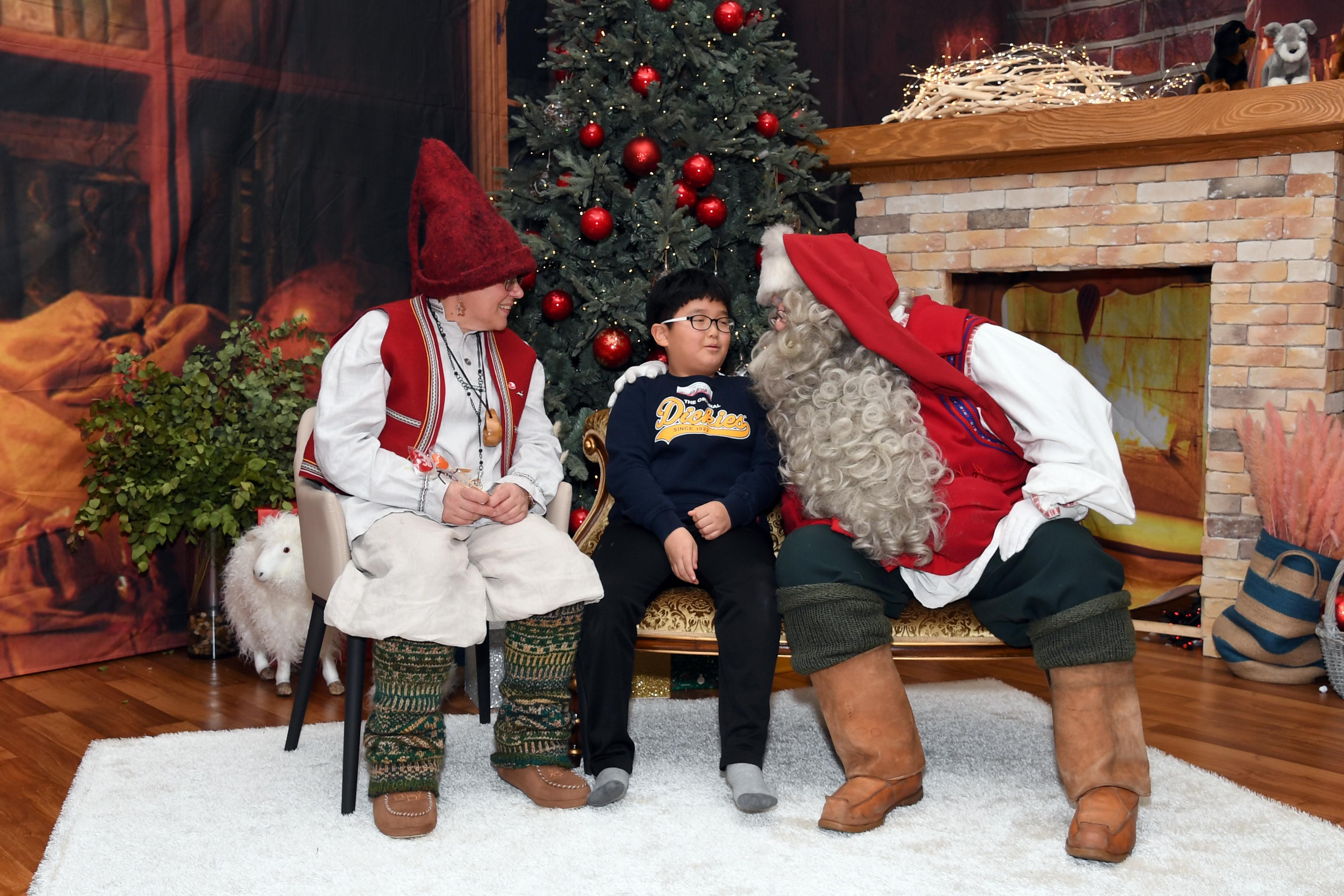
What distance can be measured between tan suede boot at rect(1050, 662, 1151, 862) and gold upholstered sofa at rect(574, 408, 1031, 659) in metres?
0.25

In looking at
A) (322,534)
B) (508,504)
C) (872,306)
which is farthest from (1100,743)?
(322,534)

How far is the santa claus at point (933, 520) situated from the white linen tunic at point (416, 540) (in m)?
0.55

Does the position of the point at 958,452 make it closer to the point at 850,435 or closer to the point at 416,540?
the point at 850,435

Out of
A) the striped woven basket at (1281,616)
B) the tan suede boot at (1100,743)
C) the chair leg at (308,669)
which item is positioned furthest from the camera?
the striped woven basket at (1281,616)

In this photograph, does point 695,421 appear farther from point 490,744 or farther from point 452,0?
point 452,0

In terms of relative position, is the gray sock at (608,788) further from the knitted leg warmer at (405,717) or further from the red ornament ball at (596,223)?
the red ornament ball at (596,223)

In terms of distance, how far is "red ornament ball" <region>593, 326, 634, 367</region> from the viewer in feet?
11.6

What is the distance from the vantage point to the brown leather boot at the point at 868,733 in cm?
234

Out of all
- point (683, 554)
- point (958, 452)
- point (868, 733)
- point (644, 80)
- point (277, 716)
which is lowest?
point (277, 716)

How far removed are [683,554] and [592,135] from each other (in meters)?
1.59

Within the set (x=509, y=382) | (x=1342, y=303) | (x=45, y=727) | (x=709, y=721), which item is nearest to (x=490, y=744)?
(x=709, y=721)

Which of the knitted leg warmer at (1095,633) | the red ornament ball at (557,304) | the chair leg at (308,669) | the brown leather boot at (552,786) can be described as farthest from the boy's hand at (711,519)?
the red ornament ball at (557,304)

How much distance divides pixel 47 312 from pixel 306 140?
3.31ft

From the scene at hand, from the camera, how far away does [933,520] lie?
7.97 ft
